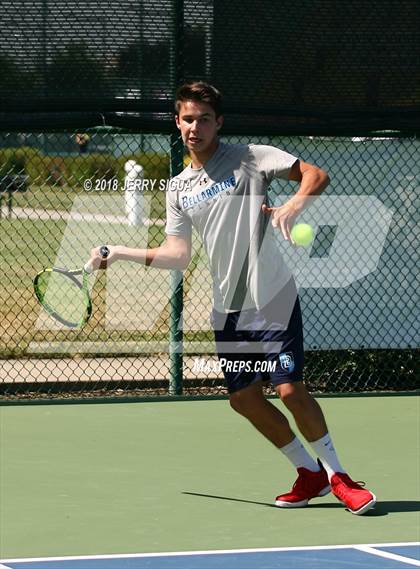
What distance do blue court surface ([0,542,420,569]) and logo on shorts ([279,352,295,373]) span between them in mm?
916

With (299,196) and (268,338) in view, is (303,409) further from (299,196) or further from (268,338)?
(299,196)

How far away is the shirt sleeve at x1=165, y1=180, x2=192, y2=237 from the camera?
649 cm

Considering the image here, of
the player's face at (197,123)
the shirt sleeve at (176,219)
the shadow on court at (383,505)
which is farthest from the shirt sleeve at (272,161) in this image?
the shadow on court at (383,505)

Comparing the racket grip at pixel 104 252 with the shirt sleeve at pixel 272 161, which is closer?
the racket grip at pixel 104 252

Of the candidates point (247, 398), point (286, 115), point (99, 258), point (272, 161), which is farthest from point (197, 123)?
point (286, 115)

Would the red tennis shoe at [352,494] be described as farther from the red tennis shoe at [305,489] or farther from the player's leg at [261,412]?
the player's leg at [261,412]

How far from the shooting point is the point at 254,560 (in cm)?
552

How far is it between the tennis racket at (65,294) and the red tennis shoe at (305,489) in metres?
1.43

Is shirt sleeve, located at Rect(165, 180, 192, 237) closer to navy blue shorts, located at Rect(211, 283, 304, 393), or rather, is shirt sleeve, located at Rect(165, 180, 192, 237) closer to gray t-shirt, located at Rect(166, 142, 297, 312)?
gray t-shirt, located at Rect(166, 142, 297, 312)

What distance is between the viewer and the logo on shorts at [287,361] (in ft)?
20.8

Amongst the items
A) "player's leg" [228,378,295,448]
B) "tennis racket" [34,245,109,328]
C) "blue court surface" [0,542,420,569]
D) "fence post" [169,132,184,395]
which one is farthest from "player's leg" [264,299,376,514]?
"fence post" [169,132,184,395]

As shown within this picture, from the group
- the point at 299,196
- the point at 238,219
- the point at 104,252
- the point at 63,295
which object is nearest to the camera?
the point at 299,196

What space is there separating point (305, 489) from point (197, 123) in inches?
67.3

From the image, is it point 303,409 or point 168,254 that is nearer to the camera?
point 303,409
